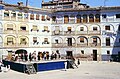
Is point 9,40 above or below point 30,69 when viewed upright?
above

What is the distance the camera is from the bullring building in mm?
50688

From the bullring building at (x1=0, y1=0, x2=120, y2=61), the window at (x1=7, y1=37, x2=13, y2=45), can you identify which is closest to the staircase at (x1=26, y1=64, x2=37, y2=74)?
the bullring building at (x1=0, y1=0, x2=120, y2=61)

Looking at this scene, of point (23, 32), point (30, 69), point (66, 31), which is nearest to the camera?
point (30, 69)

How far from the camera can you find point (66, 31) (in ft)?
180

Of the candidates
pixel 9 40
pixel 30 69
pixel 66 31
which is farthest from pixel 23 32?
pixel 30 69

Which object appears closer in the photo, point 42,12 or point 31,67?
point 31,67

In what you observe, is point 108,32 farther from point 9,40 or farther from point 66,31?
point 9,40

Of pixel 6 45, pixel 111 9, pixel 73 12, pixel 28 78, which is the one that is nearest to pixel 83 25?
pixel 73 12

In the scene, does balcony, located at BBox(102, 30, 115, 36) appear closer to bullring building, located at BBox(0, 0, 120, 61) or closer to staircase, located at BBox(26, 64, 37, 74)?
bullring building, located at BBox(0, 0, 120, 61)

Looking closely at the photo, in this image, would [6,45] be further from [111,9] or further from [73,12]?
[111,9]

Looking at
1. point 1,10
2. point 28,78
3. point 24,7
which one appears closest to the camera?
point 28,78

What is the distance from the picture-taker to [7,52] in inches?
1946

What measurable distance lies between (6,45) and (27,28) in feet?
20.1

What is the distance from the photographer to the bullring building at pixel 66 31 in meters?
50.7
